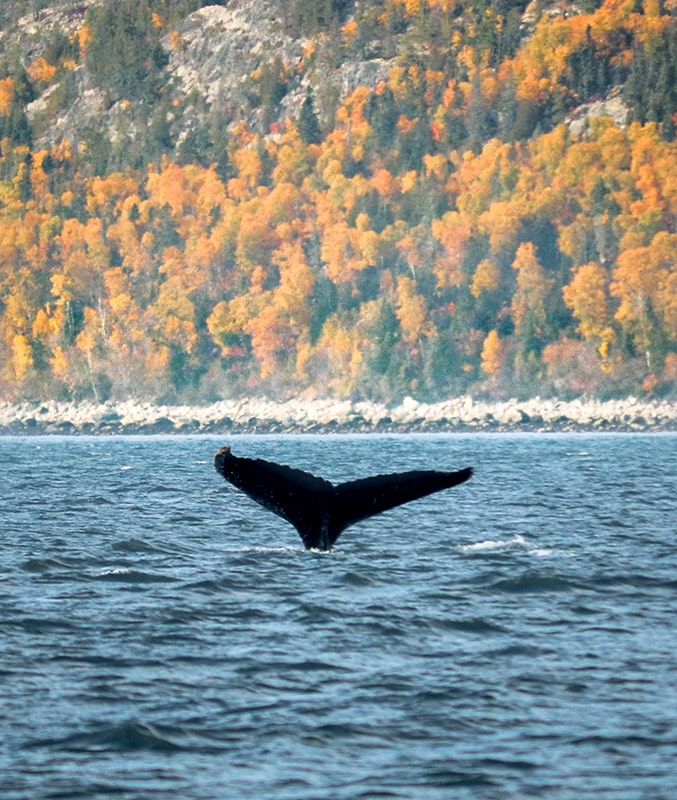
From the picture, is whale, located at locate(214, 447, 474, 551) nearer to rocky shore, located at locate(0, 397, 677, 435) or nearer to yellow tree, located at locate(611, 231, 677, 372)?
rocky shore, located at locate(0, 397, 677, 435)

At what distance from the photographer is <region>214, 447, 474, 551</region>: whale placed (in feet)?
46.0

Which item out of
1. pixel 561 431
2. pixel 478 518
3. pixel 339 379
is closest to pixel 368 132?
pixel 339 379

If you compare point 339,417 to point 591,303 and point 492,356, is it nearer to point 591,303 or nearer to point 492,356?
point 492,356

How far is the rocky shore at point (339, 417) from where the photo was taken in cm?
11000

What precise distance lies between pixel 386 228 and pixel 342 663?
135 m

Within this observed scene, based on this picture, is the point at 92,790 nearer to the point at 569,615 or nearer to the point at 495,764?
the point at 495,764

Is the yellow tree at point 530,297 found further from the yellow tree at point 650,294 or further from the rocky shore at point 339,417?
the rocky shore at point 339,417

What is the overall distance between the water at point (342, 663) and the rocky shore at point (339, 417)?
84.7 meters

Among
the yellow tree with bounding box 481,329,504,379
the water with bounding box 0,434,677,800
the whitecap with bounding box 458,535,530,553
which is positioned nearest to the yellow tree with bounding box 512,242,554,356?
the yellow tree with bounding box 481,329,504,379

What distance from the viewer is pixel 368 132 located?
529 ft

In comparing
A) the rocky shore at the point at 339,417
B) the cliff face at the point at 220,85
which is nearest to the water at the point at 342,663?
the rocky shore at the point at 339,417

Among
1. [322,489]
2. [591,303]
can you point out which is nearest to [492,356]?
[591,303]

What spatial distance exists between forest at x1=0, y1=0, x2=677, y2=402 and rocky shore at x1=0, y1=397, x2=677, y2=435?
142 inches

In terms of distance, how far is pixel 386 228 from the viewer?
14625cm
